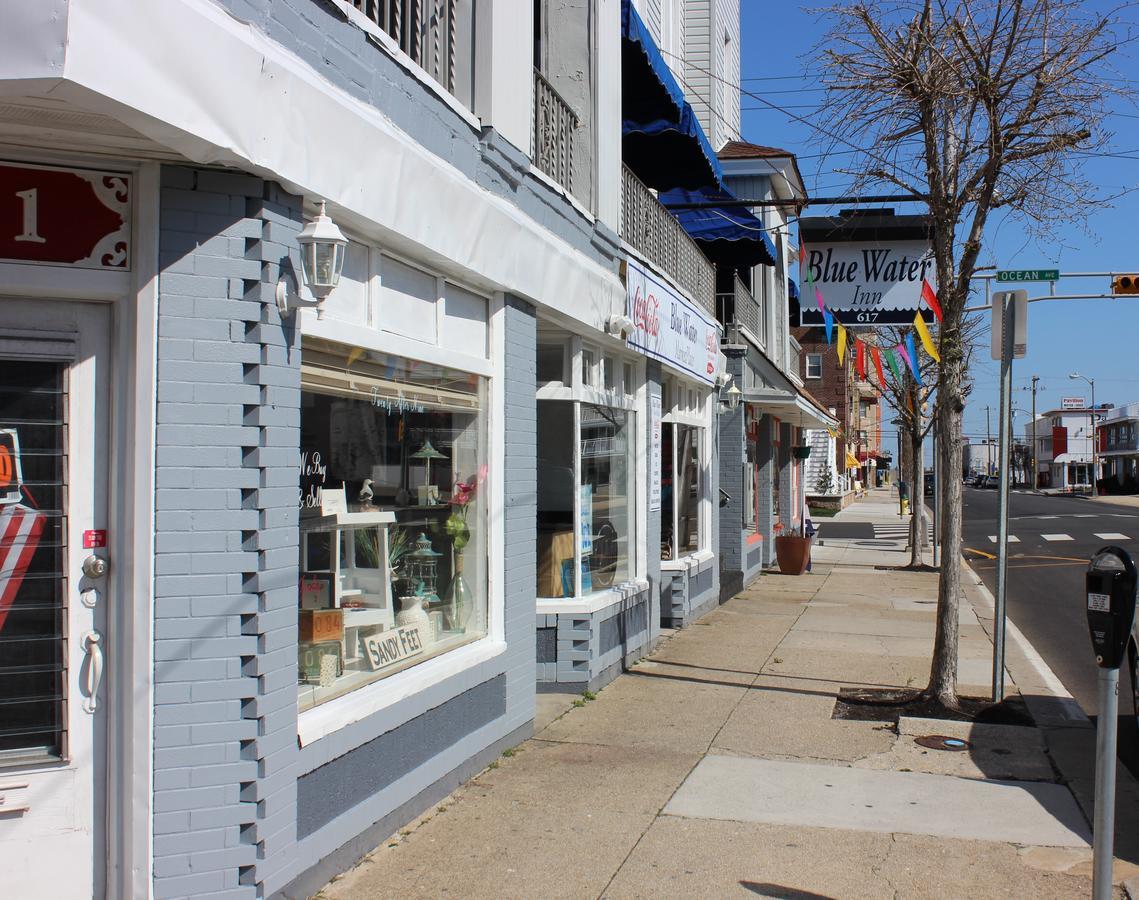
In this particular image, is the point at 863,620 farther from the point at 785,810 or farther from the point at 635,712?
the point at 785,810

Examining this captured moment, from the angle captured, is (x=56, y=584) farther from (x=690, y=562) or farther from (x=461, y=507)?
(x=690, y=562)

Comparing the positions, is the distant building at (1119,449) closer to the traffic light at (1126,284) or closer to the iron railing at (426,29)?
the traffic light at (1126,284)

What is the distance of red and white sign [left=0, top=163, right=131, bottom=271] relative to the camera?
12.9 feet

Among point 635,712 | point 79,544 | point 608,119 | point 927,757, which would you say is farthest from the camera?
point 608,119

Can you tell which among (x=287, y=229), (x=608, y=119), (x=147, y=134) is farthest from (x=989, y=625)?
(x=147, y=134)

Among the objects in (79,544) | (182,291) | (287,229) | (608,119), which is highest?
(608,119)

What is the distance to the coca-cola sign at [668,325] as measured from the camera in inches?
390

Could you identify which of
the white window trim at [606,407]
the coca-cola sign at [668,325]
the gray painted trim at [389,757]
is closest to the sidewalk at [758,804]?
the gray painted trim at [389,757]

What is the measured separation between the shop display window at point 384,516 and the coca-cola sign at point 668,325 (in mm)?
3285

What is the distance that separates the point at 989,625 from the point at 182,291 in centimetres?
1172

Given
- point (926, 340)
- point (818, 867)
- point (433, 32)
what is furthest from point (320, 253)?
point (926, 340)

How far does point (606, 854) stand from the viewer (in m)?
5.22

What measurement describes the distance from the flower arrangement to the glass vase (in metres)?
0.11

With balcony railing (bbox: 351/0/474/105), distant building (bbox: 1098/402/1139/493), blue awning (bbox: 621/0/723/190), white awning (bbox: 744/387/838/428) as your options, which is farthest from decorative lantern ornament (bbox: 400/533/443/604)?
distant building (bbox: 1098/402/1139/493)
